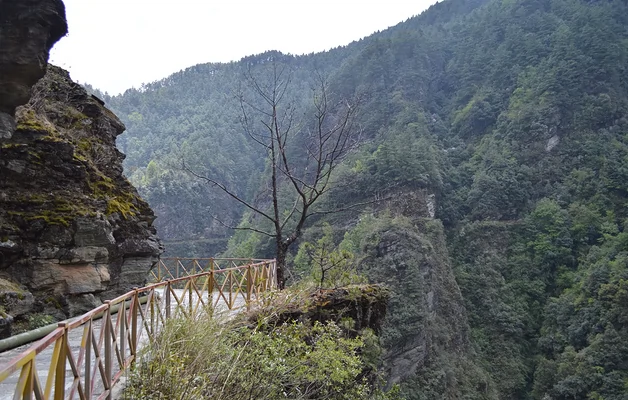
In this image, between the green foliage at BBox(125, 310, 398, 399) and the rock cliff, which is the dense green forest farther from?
the green foliage at BBox(125, 310, 398, 399)

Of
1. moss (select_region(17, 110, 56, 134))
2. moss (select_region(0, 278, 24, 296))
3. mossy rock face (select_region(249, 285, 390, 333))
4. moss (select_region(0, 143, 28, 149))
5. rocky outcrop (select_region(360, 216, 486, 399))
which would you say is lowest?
rocky outcrop (select_region(360, 216, 486, 399))

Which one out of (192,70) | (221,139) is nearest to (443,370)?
(221,139)

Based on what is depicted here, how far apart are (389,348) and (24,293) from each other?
32788 millimetres

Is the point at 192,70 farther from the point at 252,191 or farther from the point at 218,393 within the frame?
the point at 218,393

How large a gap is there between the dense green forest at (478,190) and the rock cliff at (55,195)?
244 inches

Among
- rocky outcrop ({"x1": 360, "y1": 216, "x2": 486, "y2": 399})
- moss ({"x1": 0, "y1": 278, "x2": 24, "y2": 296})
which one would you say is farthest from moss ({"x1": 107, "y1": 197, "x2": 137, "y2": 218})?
rocky outcrop ({"x1": 360, "y1": 216, "x2": 486, "y2": 399})

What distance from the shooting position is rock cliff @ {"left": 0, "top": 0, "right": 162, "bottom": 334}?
5383 millimetres

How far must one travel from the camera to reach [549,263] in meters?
53.2

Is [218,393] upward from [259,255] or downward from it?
upward

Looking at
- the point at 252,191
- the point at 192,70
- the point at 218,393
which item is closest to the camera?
the point at 218,393

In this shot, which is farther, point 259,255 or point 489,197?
point 489,197

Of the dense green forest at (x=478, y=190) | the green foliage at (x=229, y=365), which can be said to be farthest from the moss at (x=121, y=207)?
the dense green forest at (x=478, y=190)

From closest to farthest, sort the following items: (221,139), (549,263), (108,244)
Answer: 1. (108,244)
2. (549,263)
3. (221,139)

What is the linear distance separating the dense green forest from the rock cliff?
6.19 metres
